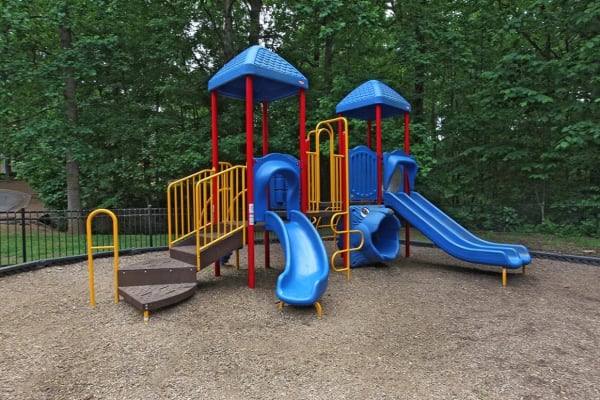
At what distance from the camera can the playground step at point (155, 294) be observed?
4.09 m

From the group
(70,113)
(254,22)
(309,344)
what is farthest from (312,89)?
(309,344)

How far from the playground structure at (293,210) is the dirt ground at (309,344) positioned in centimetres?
38

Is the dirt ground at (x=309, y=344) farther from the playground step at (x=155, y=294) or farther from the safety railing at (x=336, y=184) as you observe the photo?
the safety railing at (x=336, y=184)

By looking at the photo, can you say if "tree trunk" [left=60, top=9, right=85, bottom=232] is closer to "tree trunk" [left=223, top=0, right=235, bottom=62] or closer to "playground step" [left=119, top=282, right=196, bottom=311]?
"tree trunk" [left=223, top=0, right=235, bottom=62]

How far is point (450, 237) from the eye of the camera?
652 cm

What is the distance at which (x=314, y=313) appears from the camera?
4.27m

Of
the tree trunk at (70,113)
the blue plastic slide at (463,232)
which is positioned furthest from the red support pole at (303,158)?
the tree trunk at (70,113)

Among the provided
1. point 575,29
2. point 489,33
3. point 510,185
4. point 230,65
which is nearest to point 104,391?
point 230,65

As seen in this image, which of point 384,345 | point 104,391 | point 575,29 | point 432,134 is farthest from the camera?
point 432,134

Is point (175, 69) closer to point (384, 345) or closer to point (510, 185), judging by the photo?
point (384, 345)

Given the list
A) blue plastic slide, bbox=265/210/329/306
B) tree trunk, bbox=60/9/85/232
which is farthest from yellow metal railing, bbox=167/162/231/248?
tree trunk, bbox=60/9/85/232

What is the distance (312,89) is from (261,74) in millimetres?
7733

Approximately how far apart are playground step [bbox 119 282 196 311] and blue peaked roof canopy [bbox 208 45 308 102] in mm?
3011

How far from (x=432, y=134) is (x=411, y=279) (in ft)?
30.7
